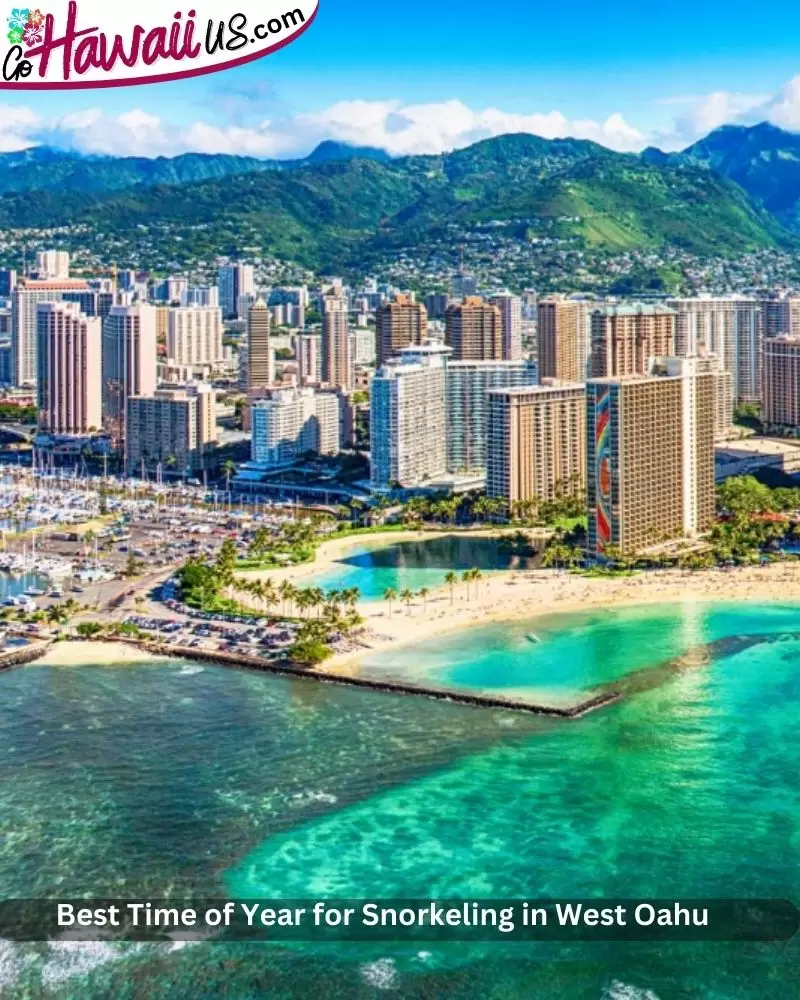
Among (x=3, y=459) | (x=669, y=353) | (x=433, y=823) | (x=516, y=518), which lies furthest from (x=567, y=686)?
(x=3, y=459)

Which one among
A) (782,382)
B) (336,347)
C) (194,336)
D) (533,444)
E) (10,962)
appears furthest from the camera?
(194,336)

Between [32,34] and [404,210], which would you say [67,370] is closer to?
[32,34]

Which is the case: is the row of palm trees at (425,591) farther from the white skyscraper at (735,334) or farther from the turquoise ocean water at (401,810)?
the white skyscraper at (735,334)

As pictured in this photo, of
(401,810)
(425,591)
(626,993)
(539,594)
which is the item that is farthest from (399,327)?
(626,993)

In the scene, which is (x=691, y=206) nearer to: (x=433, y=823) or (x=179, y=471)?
(x=179, y=471)

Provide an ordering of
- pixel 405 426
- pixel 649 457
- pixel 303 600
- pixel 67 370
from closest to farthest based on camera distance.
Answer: pixel 303 600, pixel 649 457, pixel 405 426, pixel 67 370

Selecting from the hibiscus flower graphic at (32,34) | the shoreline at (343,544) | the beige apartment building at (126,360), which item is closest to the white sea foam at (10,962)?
the hibiscus flower graphic at (32,34)

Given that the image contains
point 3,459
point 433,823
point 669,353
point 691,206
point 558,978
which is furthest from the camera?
point 691,206
